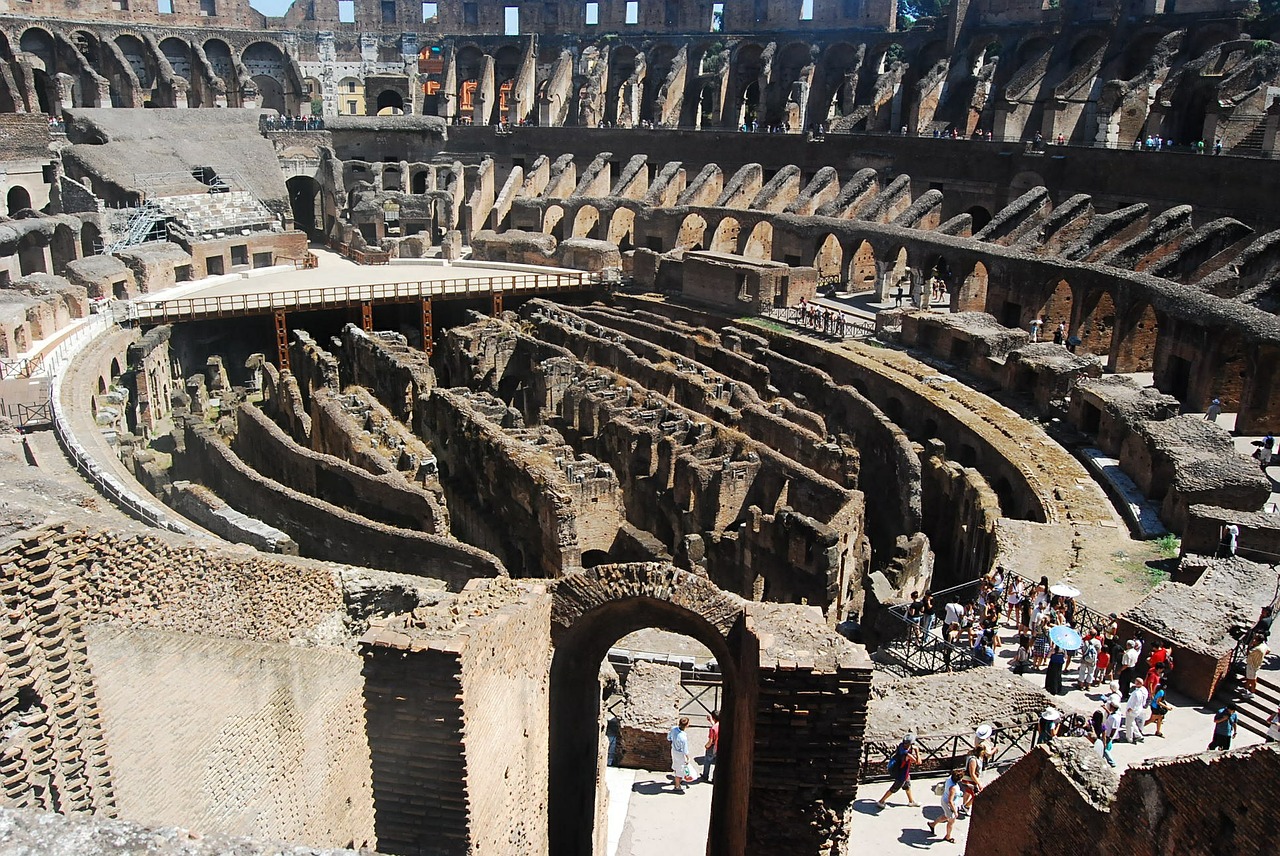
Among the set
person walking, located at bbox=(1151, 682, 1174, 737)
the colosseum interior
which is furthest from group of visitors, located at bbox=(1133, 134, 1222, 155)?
person walking, located at bbox=(1151, 682, 1174, 737)

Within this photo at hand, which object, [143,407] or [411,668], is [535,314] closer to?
[143,407]

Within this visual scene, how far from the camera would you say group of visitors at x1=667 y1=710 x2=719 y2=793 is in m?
12.6

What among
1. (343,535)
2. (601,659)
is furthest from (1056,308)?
(601,659)

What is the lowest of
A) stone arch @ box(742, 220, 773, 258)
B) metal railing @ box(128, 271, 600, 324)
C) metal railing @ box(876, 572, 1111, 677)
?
metal railing @ box(876, 572, 1111, 677)

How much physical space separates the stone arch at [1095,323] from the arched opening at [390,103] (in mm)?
39091

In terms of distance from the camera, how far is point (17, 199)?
135ft

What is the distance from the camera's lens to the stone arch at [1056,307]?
29.4 metres

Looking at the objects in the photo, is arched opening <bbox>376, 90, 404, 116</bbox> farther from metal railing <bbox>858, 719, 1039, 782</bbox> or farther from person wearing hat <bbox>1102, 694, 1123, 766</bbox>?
person wearing hat <bbox>1102, 694, 1123, 766</bbox>

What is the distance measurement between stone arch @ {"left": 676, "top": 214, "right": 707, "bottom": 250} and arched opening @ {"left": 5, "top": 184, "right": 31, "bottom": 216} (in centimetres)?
2424

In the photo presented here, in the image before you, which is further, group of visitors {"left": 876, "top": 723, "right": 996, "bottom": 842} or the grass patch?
the grass patch

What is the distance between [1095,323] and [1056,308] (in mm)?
1222

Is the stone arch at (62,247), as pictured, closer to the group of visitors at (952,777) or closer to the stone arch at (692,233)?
the stone arch at (692,233)

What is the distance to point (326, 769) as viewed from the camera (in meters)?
12.6

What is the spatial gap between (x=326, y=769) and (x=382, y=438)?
11302mm
